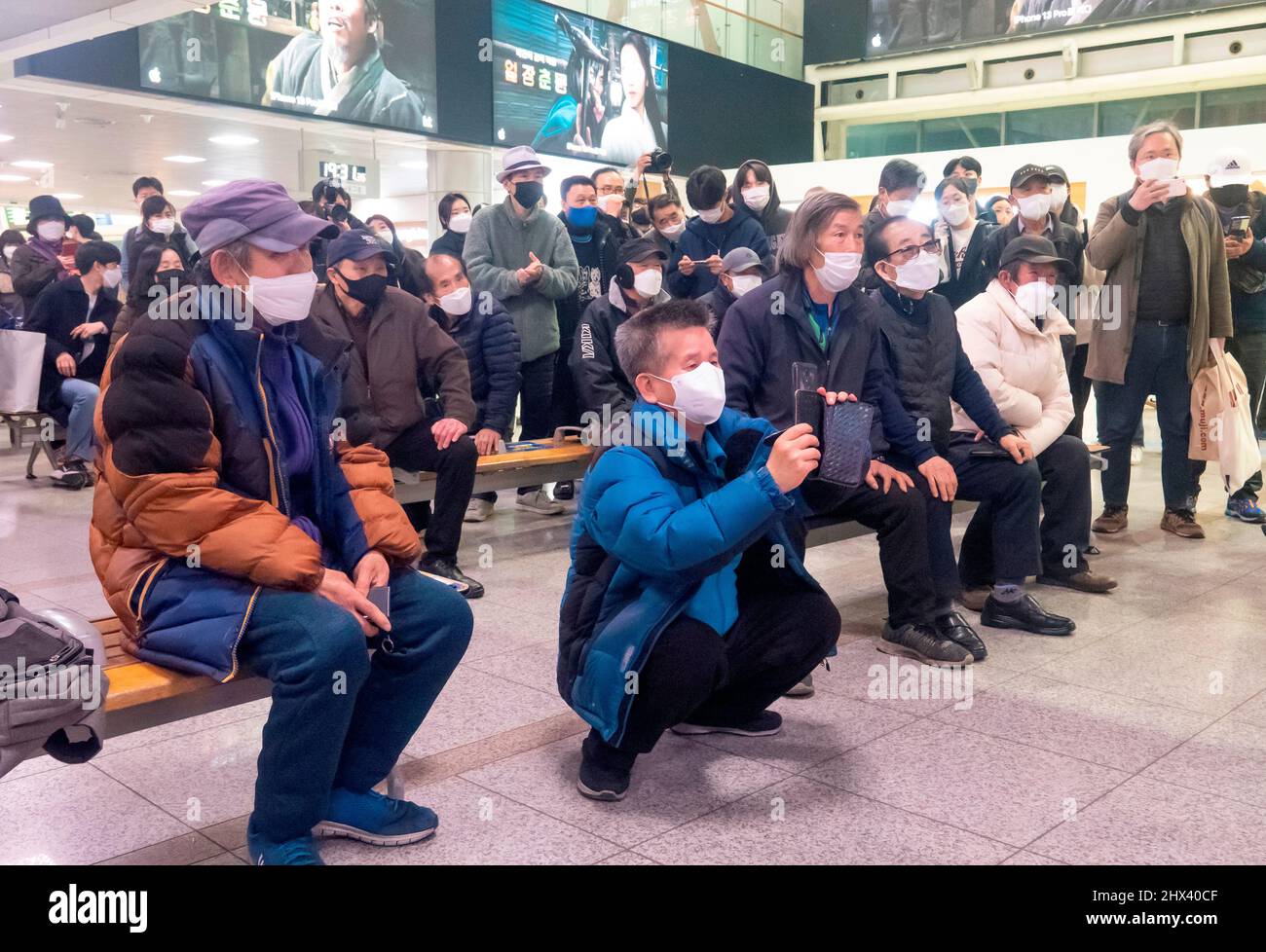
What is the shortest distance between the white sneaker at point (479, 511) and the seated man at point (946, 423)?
270 cm

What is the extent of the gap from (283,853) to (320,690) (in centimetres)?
37

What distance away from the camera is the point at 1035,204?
5.67 m

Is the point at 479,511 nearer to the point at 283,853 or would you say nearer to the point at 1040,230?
the point at 1040,230

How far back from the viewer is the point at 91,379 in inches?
287

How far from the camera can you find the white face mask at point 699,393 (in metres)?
2.67

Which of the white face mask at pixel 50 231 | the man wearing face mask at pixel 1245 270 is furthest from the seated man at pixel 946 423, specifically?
the white face mask at pixel 50 231

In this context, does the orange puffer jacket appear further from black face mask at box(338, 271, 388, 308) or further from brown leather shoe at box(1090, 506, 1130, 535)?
brown leather shoe at box(1090, 506, 1130, 535)

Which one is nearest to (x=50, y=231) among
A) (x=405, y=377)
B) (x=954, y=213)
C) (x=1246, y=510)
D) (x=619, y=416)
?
(x=405, y=377)

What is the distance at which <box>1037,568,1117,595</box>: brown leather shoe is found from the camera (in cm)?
462

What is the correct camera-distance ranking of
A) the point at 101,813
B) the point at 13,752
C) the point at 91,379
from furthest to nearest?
the point at 91,379, the point at 101,813, the point at 13,752

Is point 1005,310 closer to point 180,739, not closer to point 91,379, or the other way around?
point 180,739

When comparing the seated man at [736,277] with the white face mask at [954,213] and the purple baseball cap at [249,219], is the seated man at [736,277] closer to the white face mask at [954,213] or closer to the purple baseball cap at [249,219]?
the white face mask at [954,213]

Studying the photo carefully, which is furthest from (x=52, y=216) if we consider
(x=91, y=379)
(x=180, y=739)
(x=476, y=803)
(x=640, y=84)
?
(x=640, y=84)
